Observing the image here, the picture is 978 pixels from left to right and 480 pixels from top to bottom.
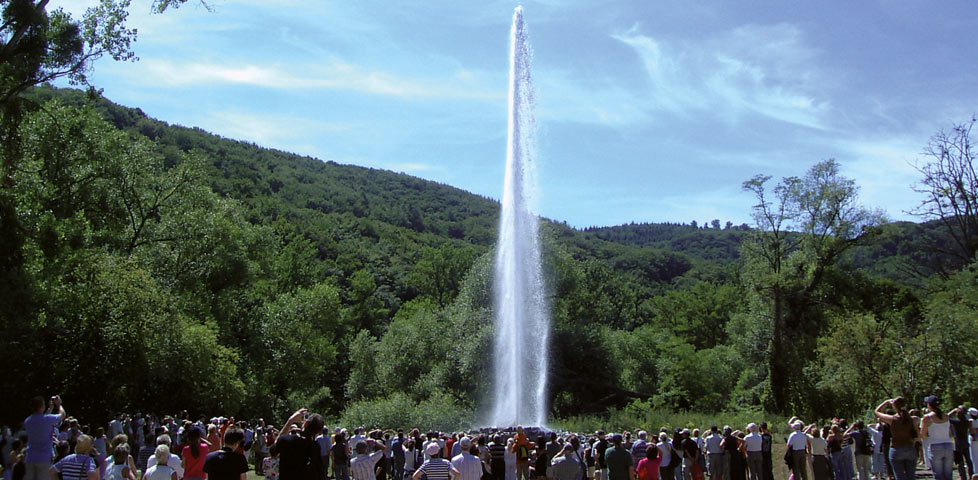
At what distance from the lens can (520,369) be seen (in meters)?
30.0

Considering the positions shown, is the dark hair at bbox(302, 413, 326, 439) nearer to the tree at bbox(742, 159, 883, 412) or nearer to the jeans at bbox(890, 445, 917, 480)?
the jeans at bbox(890, 445, 917, 480)

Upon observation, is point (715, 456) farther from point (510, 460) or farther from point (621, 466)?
point (621, 466)

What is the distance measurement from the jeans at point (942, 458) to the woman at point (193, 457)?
11291mm

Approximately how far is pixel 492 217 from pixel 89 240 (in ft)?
424

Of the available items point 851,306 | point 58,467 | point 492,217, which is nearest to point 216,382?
point 58,467

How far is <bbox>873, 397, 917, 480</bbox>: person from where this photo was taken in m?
11.1

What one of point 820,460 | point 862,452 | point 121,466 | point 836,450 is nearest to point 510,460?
point 820,460

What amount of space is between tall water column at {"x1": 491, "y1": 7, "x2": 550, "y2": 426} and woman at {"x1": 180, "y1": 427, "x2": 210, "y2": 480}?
21.0 meters

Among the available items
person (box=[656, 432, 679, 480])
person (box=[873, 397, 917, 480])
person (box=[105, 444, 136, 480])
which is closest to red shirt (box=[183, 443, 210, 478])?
person (box=[105, 444, 136, 480])

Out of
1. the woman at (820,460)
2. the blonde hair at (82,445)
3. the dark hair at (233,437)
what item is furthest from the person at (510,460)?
the blonde hair at (82,445)

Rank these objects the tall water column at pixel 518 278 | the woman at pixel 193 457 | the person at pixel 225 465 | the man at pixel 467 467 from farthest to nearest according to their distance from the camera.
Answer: the tall water column at pixel 518 278 < the man at pixel 467 467 < the woman at pixel 193 457 < the person at pixel 225 465

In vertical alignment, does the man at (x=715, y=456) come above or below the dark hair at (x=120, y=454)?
below

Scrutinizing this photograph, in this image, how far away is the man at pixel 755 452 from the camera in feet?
51.2

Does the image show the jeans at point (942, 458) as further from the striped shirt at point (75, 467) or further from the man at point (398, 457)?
the striped shirt at point (75, 467)
